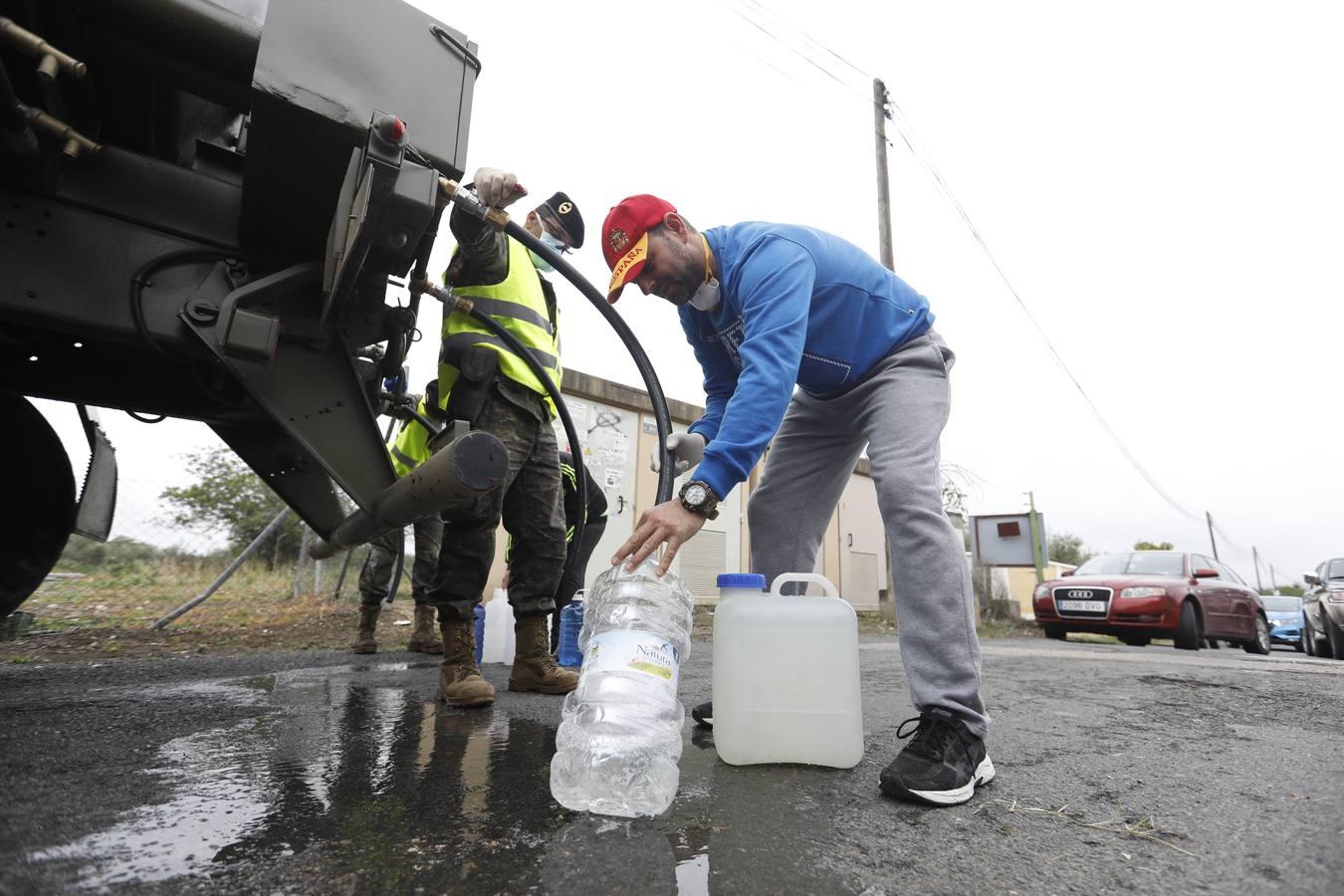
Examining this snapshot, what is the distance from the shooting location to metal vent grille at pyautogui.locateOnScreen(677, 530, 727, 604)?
1005 cm

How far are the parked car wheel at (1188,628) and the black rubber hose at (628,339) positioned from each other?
9.50 metres

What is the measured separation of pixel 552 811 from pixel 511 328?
1.94 m

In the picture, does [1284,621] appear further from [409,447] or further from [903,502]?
[409,447]

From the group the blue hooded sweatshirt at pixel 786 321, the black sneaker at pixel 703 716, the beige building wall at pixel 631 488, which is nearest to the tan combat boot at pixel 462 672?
the black sneaker at pixel 703 716

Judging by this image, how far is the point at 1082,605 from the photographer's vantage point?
938cm

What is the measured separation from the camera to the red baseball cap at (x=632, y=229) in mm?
2195

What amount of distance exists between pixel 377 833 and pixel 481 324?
6.28ft

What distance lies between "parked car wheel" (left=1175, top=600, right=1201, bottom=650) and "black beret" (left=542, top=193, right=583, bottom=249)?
9360mm

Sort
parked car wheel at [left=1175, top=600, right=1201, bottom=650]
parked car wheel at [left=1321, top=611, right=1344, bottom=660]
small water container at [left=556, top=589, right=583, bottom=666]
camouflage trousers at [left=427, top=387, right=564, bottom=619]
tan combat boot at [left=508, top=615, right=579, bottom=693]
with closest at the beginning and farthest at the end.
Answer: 1. camouflage trousers at [left=427, top=387, right=564, bottom=619]
2. tan combat boot at [left=508, top=615, right=579, bottom=693]
3. small water container at [left=556, top=589, right=583, bottom=666]
4. parked car wheel at [left=1175, top=600, right=1201, bottom=650]
5. parked car wheel at [left=1321, top=611, right=1344, bottom=660]

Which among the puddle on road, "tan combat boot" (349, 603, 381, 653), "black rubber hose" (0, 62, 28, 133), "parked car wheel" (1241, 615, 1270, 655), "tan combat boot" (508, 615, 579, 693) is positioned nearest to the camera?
the puddle on road

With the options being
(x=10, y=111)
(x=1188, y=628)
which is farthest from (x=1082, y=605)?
(x=10, y=111)

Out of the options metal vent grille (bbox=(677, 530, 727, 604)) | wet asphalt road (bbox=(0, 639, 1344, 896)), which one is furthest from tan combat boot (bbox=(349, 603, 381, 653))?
metal vent grille (bbox=(677, 530, 727, 604))

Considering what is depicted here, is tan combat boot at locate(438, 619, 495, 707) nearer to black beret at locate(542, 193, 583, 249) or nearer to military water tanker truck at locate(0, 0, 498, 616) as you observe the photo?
military water tanker truck at locate(0, 0, 498, 616)

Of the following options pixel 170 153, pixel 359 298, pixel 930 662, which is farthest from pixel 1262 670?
pixel 170 153
